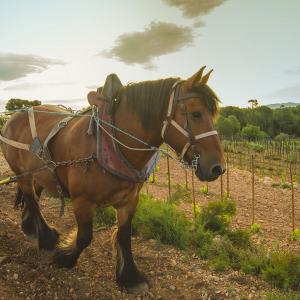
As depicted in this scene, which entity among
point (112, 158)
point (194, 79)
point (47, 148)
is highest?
point (194, 79)

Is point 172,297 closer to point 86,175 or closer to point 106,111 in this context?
point 86,175

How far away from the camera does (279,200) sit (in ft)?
37.7

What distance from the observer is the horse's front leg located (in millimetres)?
3570

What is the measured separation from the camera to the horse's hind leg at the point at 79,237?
10.9ft

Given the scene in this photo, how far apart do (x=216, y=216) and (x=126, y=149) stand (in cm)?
320

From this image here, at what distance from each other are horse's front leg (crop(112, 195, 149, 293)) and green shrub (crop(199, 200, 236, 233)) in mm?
2219

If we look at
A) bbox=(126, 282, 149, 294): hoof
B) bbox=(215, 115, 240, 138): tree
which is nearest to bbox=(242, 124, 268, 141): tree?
bbox=(215, 115, 240, 138): tree

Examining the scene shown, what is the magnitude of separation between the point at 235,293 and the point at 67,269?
179cm

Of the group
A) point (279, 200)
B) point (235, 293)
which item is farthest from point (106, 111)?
point (279, 200)

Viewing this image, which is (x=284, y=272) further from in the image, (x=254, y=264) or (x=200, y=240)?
(x=200, y=240)

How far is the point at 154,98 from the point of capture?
9.62 feet

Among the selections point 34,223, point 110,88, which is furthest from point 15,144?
point 110,88

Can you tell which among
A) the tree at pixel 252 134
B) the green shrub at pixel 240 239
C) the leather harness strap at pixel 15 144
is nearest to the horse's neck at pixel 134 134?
the leather harness strap at pixel 15 144

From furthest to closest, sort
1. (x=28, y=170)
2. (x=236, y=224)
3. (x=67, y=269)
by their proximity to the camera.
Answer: (x=236, y=224) < (x=28, y=170) < (x=67, y=269)
